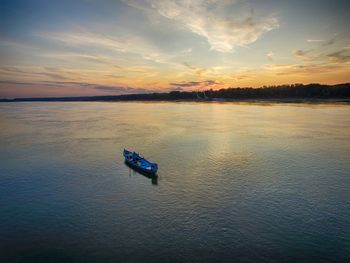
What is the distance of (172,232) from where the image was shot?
1800cm

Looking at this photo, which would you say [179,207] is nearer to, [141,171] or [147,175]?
[147,175]

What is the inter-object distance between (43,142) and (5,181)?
2220cm

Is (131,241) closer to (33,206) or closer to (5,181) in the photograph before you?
(33,206)

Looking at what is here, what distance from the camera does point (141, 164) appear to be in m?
31.8

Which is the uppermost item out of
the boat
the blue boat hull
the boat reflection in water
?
the boat

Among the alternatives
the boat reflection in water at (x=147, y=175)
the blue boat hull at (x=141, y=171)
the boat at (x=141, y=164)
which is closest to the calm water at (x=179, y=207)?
the boat reflection in water at (x=147, y=175)

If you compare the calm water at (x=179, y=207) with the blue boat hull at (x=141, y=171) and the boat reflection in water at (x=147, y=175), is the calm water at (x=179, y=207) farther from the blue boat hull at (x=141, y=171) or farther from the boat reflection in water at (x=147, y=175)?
the blue boat hull at (x=141, y=171)

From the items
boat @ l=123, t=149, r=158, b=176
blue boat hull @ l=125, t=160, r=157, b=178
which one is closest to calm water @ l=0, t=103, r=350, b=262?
blue boat hull @ l=125, t=160, r=157, b=178

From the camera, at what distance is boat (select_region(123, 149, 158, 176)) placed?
29.9m

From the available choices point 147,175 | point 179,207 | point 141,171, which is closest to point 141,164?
point 141,171

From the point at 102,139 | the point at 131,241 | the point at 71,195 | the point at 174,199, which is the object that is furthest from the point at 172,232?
the point at 102,139

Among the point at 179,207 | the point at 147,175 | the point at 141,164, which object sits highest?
the point at 141,164

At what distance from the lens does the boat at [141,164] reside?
29892 mm

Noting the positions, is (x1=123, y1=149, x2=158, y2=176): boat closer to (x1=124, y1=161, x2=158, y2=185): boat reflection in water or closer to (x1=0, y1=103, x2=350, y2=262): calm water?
(x1=124, y1=161, x2=158, y2=185): boat reflection in water
